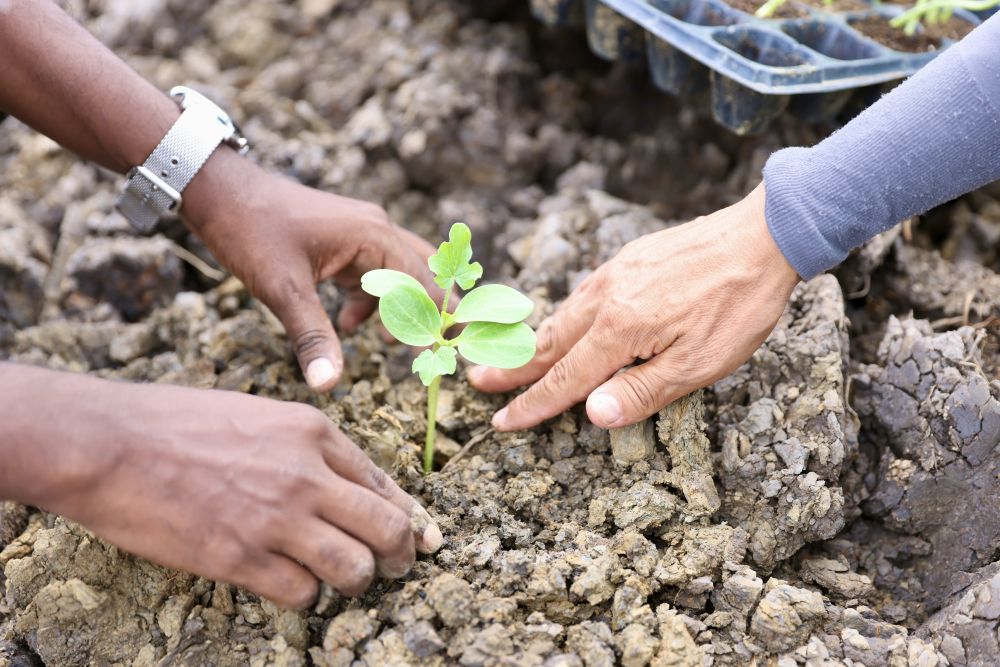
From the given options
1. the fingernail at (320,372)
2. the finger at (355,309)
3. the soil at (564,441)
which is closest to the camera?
the soil at (564,441)

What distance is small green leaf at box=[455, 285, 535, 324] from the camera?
1623 millimetres

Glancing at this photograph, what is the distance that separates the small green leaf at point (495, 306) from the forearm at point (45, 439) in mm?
679

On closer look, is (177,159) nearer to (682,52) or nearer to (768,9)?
(682,52)

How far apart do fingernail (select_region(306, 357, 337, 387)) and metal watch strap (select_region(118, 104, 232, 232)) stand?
51cm

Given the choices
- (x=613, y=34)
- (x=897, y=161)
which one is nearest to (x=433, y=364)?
(x=897, y=161)

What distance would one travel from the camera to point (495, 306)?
164cm

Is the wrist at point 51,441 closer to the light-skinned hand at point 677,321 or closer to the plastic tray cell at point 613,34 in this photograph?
the light-skinned hand at point 677,321

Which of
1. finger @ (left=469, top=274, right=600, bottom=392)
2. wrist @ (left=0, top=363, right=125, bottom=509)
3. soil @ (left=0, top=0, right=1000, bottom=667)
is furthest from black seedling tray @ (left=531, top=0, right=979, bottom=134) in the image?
wrist @ (left=0, top=363, right=125, bottom=509)

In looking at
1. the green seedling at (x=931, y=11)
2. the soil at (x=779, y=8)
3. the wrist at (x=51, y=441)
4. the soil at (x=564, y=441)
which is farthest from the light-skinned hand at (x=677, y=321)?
the green seedling at (x=931, y=11)

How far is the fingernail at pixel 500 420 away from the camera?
179 centimetres

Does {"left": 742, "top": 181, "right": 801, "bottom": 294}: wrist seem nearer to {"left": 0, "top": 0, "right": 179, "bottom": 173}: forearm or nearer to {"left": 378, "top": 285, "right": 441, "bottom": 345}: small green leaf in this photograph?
{"left": 378, "top": 285, "right": 441, "bottom": 345}: small green leaf

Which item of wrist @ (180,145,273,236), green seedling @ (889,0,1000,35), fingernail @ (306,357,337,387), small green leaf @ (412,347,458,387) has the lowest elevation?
fingernail @ (306,357,337,387)

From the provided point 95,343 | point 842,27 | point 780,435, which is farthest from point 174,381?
point 842,27

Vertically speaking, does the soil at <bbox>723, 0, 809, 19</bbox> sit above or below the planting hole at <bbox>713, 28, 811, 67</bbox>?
above
